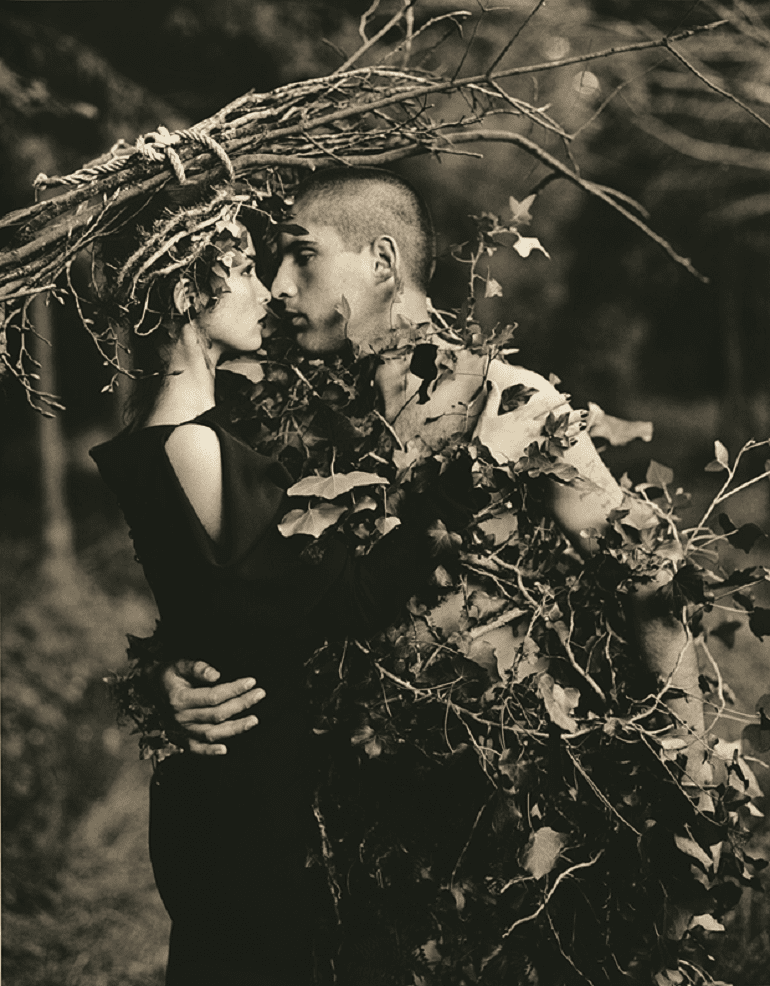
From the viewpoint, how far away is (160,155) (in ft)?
6.66

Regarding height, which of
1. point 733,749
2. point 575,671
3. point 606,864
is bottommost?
point 606,864

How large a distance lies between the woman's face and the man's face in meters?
0.06

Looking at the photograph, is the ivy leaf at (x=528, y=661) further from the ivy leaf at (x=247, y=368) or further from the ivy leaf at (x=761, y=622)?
the ivy leaf at (x=247, y=368)

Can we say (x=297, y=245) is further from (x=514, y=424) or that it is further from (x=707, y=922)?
(x=707, y=922)

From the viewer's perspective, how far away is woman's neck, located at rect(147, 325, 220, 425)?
217 cm

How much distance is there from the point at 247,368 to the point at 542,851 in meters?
1.33

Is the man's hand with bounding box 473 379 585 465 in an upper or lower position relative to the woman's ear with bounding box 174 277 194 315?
lower

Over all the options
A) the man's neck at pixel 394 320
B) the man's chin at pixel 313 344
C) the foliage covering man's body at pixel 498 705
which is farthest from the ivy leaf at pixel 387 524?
the man's chin at pixel 313 344

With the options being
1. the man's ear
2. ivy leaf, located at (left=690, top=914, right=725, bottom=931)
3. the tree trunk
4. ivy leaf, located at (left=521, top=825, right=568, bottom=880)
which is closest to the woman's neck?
the man's ear

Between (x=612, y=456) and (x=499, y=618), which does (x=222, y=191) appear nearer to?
(x=499, y=618)

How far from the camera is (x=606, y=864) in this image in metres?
2.23

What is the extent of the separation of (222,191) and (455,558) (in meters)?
0.96

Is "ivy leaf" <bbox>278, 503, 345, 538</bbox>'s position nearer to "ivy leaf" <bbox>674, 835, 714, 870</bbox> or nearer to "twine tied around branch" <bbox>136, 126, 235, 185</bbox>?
"twine tied around branch" <bbox>136, 126, 235, 185</bbox>

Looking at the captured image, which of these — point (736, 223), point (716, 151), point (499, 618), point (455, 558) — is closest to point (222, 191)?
point (455, 558)
